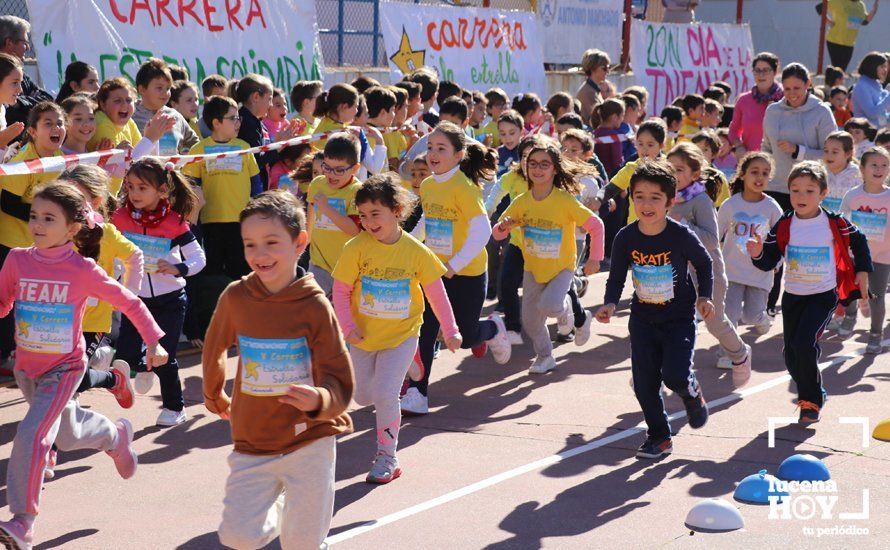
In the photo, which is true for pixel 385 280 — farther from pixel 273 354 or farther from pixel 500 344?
pixel 500 344

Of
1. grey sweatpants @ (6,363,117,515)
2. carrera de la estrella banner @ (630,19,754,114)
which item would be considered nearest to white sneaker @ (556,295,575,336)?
grey sweatpants @ (6,363,117,515)

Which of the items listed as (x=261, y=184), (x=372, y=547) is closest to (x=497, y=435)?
(x=372, y=547)

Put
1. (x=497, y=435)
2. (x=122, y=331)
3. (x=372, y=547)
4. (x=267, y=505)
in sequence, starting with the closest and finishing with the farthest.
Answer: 1. (x=267, y=505)
2. (x=372, y=547)
3. (x=497, y=435)
4. (x=122, y=331)

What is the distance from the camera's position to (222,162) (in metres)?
10.0

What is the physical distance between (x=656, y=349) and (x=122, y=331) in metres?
3.40

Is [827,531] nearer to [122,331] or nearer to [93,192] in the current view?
[93,192]

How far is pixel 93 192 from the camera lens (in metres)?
6.65

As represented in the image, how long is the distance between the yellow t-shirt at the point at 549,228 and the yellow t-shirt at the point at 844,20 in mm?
16874

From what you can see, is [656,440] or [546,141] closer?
[656,440]

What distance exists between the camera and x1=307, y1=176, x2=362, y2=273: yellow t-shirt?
862cm

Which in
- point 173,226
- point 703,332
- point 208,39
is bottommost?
point 703,332

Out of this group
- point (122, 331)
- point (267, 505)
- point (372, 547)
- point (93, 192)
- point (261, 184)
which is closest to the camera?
point (267, 505)

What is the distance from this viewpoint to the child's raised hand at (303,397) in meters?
4.65

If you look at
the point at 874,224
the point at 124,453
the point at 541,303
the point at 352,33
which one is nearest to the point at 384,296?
the point at 124,453
